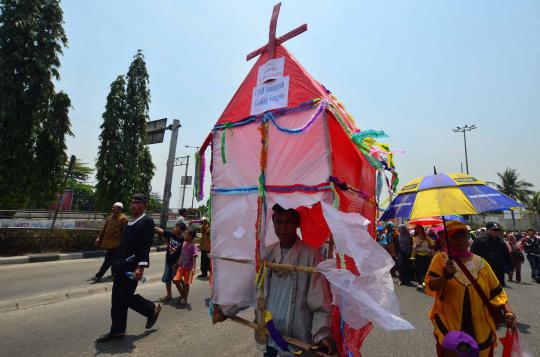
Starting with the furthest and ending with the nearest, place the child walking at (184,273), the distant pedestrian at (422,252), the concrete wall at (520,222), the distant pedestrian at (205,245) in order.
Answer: the concrete wall at (520,222)
the distant pedestrian at (422,252)
the distant pedestrian at (205,245)
the child walking at (184,273)

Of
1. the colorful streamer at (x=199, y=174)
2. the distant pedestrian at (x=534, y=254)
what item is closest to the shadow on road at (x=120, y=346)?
the colorful streamer at (x=199, y=174)

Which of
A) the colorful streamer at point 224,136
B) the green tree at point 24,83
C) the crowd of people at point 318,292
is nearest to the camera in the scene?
the crowd of people at point 318,292

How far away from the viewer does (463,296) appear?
2.63m

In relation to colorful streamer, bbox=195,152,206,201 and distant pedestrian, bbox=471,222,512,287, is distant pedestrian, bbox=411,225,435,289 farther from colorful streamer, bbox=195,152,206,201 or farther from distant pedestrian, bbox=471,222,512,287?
colorful streamer, bbox=195,152,206,201

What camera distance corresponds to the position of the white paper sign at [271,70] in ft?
9.31

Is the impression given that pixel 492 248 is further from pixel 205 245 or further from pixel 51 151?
pixel 51 151

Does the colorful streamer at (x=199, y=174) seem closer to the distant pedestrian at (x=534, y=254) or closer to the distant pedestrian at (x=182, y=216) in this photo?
the distant pedestrian at (x=182, y=216)

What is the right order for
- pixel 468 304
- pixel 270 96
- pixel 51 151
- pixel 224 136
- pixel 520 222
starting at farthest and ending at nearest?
pixel 520 222
pixel 51 151
pixel 224 136
pixel 270 96
pixel 468 304

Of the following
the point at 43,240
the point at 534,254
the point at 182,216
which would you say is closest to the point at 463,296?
the point at 182,216

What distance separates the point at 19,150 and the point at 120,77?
7054 mm

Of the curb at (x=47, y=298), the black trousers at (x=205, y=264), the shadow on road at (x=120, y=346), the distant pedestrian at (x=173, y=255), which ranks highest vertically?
the distant pedestrian at (x=173, y=255)

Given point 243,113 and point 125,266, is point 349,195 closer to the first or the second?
point 243,113

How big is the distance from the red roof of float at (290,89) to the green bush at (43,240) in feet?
34.8

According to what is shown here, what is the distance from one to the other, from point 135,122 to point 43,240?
325 inches
